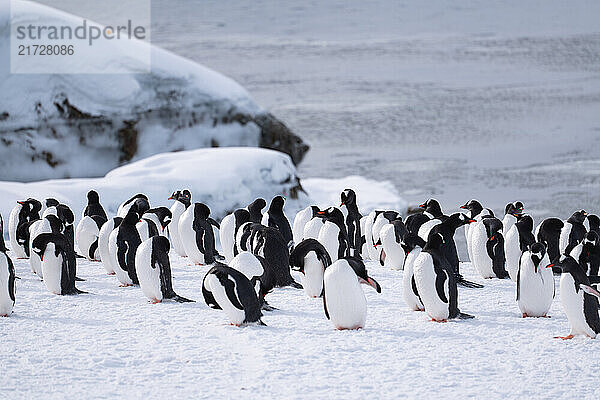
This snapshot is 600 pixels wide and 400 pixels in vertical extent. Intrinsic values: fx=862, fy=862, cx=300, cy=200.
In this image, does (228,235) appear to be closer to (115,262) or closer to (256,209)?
(256,209)

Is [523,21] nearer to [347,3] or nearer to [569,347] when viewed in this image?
[347,3]

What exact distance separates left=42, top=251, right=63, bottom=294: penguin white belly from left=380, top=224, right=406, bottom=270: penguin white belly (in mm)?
2421

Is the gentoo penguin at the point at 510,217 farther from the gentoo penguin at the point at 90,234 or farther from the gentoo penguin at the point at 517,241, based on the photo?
the gentoo penguin at the point at 90,234

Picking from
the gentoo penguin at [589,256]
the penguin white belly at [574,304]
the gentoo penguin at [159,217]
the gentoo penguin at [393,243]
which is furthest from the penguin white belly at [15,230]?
the penguin white belly at [574,304]

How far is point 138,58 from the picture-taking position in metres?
12.1

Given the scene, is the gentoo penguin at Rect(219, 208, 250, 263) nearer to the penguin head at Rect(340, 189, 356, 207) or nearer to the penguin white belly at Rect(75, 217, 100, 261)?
the penguin head at Rect(340, 189, 356, 207)

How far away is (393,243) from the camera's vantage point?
656 cm

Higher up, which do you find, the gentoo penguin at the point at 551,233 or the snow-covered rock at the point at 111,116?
the snow-covered rock at the point at 111,116

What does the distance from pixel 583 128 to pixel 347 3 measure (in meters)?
30.6

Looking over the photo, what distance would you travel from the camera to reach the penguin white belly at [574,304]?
14.7 ft

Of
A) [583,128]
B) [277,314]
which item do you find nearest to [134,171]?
[277,314]

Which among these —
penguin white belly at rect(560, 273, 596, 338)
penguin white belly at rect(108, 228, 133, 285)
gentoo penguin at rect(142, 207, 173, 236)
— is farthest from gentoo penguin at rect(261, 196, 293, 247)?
penguin white belly at rect(560, 273, 596, 338)

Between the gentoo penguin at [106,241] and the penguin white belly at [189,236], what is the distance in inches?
25.0

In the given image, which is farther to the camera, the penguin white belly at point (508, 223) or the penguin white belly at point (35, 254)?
the penguin white belly at point (508, 223)
